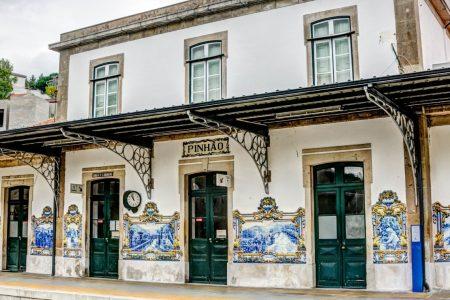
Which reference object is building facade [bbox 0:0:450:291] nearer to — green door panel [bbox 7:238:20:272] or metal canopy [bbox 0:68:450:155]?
metal canopy [bbox 0:68:450:155]

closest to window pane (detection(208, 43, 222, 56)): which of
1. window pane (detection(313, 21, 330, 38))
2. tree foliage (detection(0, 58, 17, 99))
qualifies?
window pane (detection(313, 21, 330, 38))

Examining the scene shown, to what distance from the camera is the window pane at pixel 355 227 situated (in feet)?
34.8

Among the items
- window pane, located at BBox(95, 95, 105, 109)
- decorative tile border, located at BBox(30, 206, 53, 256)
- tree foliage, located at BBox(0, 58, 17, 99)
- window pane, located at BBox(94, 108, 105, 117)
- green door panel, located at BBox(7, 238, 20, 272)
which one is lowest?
green door panel, located at BBox(7, 238, 20, 272)

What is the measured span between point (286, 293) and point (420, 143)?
3449 mm

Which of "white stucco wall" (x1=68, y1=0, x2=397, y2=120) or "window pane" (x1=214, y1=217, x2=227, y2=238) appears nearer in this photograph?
"white stucco wall" (x1=68, y1=0, x2=397, y2=120)

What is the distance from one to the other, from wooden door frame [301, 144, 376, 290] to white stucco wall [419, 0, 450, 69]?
2059 millimetres

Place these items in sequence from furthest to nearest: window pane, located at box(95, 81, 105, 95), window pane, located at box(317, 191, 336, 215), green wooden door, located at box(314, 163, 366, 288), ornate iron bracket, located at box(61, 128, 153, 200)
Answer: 1. window pane, located at box(95, 81, 105, 95)
2. ornate iron bracket, located at box(61, 128, 153, 200)
3. window pane, located at box(317, 191, 336, 215)
4. green wooden door, located at box(314, 163, 366, 288)

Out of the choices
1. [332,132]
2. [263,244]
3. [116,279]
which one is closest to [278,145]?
[332,132]

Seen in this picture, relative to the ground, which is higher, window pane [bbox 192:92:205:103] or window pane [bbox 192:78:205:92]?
window pane [bbox 192:78:205:92]

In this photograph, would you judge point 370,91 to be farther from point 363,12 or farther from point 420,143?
point 363,12

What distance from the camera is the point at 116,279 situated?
13055 mm

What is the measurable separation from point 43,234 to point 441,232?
949cm

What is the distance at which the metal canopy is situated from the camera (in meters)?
8.71

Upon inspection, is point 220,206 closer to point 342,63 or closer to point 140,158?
point 140,158
